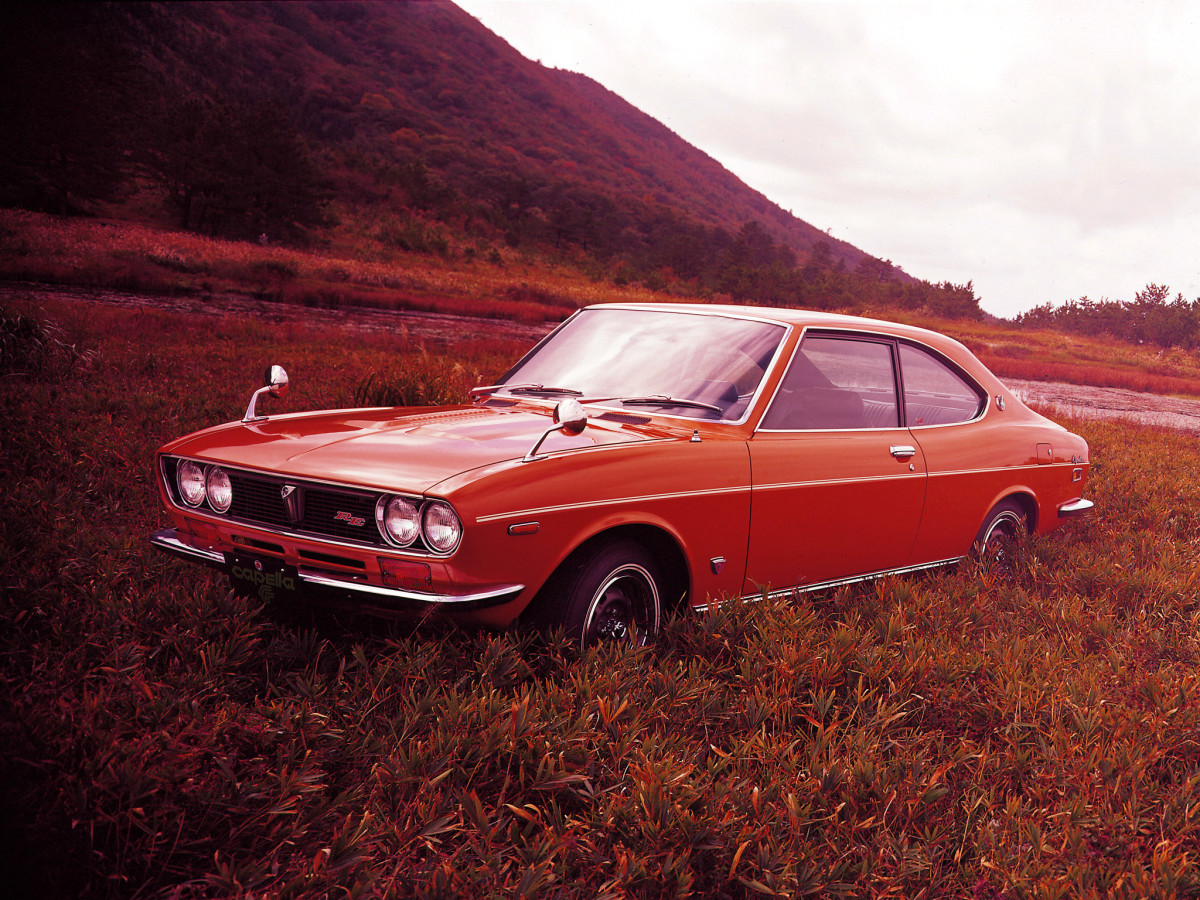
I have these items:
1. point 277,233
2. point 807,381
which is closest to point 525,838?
point 807,381

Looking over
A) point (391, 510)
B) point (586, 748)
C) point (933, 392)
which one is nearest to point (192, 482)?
point (391, 510)

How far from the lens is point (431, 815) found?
2.20 m

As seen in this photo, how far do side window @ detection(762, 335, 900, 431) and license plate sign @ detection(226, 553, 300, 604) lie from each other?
2139mm

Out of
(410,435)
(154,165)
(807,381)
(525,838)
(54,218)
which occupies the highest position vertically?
(154,165)

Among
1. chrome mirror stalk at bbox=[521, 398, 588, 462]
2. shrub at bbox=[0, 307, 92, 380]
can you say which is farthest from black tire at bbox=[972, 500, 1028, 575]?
shrub at bbox=[0, 307, 92, 380]

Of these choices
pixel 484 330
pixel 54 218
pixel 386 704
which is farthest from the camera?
pixel 54 218

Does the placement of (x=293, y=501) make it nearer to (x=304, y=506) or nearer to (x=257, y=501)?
(x=304, y=506)

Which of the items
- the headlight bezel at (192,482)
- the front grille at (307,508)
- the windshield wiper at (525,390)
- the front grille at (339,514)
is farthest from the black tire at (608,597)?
the headlight bezel at (192,482)

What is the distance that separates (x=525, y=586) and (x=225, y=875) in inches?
49.3

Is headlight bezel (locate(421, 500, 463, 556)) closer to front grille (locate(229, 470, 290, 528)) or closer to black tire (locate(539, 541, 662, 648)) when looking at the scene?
black tire (locate(539, 541, 662, 648))

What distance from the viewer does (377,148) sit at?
8381cm

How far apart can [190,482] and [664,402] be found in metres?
2.04

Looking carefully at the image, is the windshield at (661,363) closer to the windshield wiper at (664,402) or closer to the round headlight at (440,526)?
the windshield wiper at (664,402)

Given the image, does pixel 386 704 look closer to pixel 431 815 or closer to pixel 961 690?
pixel 431 815
